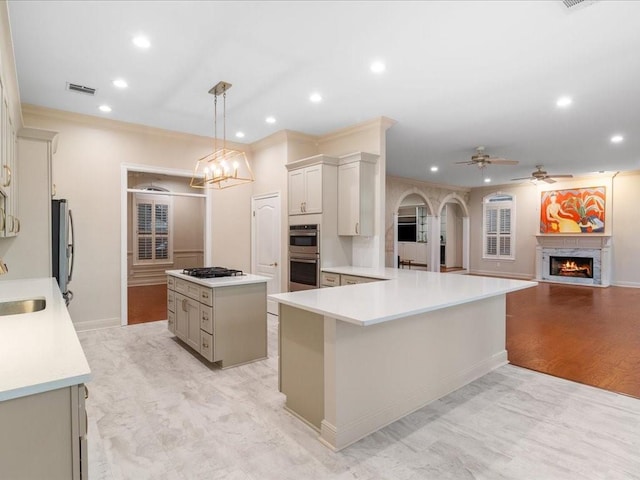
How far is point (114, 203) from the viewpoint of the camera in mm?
4852

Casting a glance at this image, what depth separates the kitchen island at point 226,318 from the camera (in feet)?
10.9

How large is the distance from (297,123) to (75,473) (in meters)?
4.47

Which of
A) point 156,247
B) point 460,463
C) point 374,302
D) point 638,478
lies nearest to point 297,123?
point 374,302

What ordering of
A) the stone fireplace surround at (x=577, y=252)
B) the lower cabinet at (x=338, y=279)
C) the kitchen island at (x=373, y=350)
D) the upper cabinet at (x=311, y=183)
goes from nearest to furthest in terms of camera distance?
the kitchen island at (x=373, y=350) < the lower cabinet at (x=338, y=279) < the upper cabinet at (x=311, y=183) < the stone fireplace surround at (x=577, y=252)

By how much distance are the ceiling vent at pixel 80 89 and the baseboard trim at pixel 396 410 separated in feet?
13.2

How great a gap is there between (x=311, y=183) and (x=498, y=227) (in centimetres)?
836

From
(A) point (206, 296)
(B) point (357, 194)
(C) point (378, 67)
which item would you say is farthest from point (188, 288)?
(C) point (378, 67)

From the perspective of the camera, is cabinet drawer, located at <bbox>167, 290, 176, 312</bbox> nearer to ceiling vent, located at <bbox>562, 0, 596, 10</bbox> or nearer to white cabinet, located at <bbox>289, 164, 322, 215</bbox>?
white cabinet, located at <bbox>289, 164, 322, 215</bbox>

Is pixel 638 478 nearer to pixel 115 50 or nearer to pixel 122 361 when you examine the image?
pixel 122 361

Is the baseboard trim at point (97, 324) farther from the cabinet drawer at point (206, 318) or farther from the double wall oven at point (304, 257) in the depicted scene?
the double wall oven at point (304, 257)

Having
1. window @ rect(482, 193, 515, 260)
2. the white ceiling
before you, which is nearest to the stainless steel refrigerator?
the white ceiling

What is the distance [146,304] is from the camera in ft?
21.0

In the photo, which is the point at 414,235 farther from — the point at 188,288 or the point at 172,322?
the point at 188,288

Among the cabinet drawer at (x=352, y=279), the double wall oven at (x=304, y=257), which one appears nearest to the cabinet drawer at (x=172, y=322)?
the double wall oven at (x=304, y=257)
